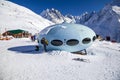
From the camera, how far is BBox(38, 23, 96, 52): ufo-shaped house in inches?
778

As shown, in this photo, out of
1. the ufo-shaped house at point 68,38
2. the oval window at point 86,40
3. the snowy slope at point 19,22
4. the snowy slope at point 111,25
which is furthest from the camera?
the snowy slope at point 111,25

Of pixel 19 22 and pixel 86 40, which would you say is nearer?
pixel 86 40

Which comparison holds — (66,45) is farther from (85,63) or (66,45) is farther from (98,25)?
(98,25)

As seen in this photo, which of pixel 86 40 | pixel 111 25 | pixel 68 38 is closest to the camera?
pixel 68 38

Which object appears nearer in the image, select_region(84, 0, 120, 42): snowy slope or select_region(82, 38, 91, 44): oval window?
select_region(82, 38, 91, 44): oval window

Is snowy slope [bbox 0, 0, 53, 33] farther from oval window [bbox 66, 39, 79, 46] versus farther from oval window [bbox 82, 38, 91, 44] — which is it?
oval window [bbox 82, 38, 91, 44]

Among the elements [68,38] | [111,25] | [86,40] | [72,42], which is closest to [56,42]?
[68,38]

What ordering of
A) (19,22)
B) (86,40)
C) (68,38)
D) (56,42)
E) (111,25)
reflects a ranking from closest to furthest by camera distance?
1. (68,38)
2. (56,42)
3. (86,40)
4. (19,22)
5. (111,25)

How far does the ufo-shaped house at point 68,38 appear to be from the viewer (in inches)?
778

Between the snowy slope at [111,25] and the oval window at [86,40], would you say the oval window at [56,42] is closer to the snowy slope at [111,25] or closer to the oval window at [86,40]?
the oval window at [86,40]

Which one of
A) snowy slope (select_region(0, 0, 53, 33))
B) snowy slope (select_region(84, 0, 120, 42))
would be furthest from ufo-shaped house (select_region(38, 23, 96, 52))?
snowy slope (select_region(84, 0, 120, 42))

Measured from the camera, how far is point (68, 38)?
1970 cm

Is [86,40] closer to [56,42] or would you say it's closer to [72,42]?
[72,42]

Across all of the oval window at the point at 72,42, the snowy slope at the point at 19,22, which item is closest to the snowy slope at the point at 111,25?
the snowy slope at the point at 19,22
